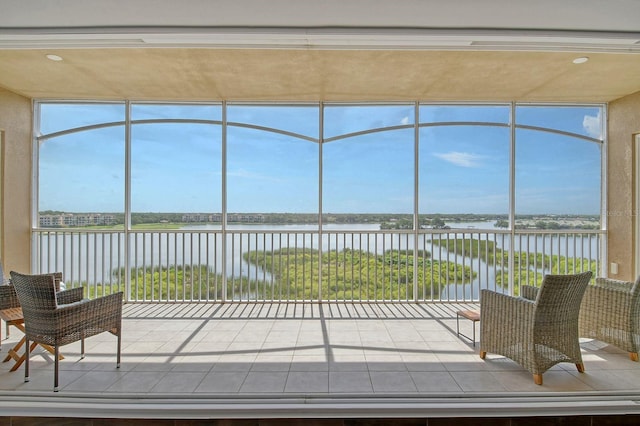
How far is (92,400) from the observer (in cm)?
187

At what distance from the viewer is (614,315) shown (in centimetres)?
284

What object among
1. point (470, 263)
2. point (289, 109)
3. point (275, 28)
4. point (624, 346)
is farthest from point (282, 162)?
point (624, 346)

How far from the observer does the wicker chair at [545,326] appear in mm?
2404

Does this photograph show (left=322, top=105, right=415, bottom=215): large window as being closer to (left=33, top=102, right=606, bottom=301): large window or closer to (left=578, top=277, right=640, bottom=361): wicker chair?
(left=33, top=102, right=606, bottom=301): large window

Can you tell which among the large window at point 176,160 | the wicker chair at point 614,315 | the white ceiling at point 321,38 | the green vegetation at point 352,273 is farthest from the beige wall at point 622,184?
the large window at point 176,160

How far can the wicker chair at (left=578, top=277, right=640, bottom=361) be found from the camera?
2744 millimetres

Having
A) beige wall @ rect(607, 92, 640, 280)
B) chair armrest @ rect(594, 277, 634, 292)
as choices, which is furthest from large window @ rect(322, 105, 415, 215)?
beige wall @ rect(607, 92, 640, 280)

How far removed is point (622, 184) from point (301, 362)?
16.2 feet

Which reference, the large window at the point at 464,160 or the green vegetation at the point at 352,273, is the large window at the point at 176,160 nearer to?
the green vegetation at the point at 352,273

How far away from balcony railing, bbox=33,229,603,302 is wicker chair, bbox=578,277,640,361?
5.17ft

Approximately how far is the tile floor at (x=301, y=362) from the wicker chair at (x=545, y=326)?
0.51ft

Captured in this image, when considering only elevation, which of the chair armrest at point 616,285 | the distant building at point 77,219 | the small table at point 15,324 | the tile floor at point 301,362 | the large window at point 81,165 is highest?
the large window at point 81,165

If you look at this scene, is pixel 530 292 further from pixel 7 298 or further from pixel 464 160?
pixel 7 298

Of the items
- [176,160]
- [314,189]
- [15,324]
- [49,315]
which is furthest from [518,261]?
[15,324]
